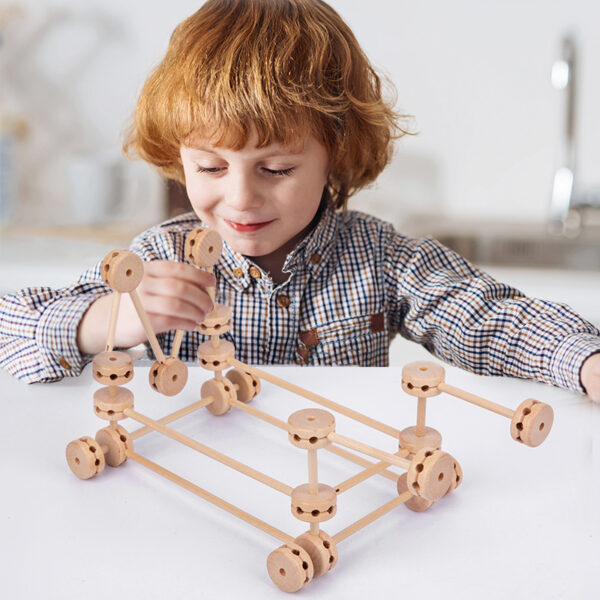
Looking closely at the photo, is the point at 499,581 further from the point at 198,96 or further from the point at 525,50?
the point at 525,50

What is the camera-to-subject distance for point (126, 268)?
534 millimetres

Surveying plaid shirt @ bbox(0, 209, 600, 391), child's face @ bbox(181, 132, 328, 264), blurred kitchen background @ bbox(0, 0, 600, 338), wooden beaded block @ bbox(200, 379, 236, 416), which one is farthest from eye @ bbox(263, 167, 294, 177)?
blurred kitchen background @ bbox(0, 0, 600, 338)

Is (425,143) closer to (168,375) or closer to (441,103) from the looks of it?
(441,103)

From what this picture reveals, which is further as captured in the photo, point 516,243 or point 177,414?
point 516,243

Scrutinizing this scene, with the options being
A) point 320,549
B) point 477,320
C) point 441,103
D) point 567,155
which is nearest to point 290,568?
point 320,549

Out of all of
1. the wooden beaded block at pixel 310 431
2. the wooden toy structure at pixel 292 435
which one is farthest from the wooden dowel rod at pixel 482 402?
the wooden beaded block at pixel 310 431

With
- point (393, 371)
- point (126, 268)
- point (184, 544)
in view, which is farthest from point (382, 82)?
point (184, 544)

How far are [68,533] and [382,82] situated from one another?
63 centimetres

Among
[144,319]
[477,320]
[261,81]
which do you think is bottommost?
[477,320]

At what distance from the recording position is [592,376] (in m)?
0.69

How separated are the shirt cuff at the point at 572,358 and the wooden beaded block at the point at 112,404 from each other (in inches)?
14.4

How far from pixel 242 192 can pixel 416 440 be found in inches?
12.4

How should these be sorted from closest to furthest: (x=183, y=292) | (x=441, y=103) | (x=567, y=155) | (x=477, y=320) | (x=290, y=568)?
(x=290, y=568) → (x=183, y=292) → (x=477, y=320) → (x=567, y=155) → (x=441, y=103)

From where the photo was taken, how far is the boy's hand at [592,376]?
688mm
